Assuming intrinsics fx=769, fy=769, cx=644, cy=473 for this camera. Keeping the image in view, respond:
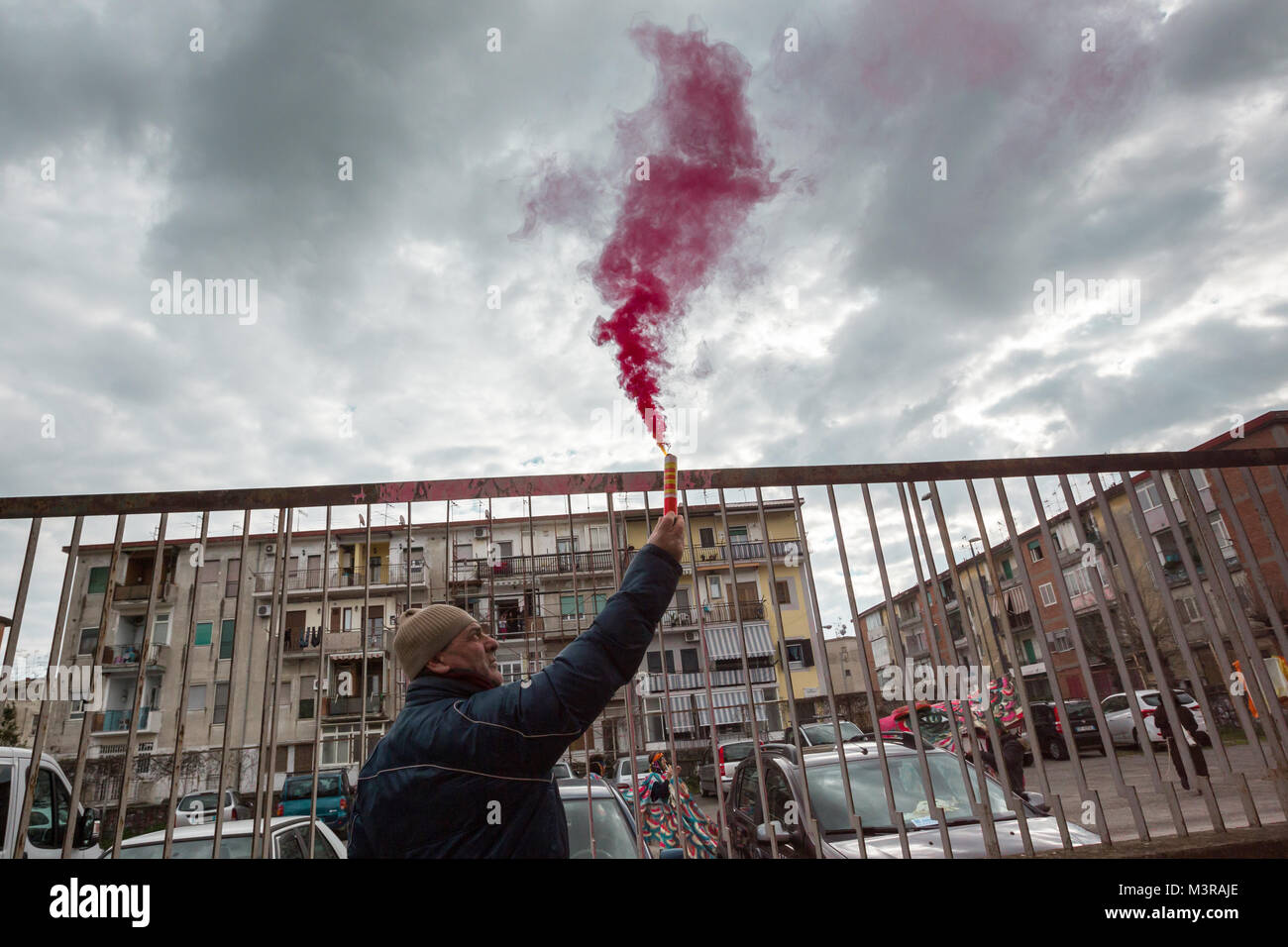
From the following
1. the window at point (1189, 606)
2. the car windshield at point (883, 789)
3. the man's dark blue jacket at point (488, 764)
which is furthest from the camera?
the window at point (1189, 606)

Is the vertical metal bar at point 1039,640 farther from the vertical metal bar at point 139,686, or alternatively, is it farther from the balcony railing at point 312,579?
the vertical metal bar at point 139,686

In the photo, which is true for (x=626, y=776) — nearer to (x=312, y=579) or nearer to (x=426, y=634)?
(x=312, y=579)

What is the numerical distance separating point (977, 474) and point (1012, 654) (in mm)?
745

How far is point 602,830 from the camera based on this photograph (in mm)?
5250

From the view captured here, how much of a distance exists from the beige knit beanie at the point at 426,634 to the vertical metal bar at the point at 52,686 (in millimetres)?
1066

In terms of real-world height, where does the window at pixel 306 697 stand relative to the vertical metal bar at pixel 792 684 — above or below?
above

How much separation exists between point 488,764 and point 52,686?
1.51 m

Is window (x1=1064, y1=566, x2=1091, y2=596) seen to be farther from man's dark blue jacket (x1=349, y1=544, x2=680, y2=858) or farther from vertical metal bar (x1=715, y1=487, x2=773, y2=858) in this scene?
man's dark blue jacket (x1=349, y1=544, x2=680, y2=858)

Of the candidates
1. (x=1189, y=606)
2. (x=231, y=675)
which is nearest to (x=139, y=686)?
(x=231, y=675)

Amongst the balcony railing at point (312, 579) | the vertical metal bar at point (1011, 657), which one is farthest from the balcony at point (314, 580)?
the vertical metal bar at point (1011, 657)

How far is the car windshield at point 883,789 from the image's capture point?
4996 mm

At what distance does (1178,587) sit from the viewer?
1358 inches

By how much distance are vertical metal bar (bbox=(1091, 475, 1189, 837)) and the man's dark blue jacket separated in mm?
1801
